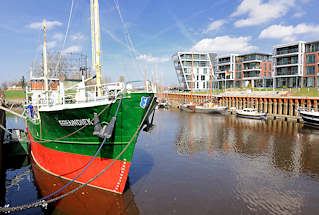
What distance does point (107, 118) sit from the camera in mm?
9125

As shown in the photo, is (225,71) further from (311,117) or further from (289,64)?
(311,117)

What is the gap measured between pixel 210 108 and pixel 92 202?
3594cm

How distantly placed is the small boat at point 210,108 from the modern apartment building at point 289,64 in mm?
21820

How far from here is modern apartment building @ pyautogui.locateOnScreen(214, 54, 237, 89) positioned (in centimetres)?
6834

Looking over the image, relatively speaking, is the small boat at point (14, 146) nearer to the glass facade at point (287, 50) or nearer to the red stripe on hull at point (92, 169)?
the red stripe on hull at point (92, 169)

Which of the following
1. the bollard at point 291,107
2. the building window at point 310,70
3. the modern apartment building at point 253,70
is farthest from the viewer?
the modern apartment building at point 253,70

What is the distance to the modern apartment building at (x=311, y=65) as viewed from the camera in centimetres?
4697

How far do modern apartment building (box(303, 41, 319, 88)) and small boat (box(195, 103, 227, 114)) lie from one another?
23120 mm

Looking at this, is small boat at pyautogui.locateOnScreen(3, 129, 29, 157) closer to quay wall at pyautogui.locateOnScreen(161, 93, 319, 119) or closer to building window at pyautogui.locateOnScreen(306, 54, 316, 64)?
quay wall at pyautogui.locateOnScreen(161, 93, 319, 119)

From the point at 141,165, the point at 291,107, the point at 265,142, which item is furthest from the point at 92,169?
the point at 291,107

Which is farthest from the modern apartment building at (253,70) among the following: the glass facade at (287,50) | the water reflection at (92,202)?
the water reflection at (92,202)

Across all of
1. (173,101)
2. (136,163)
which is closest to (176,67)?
(173,101)

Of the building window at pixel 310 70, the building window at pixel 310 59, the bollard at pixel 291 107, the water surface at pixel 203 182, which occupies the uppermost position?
the building window at pixel 310 59

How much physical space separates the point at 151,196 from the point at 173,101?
181ft
